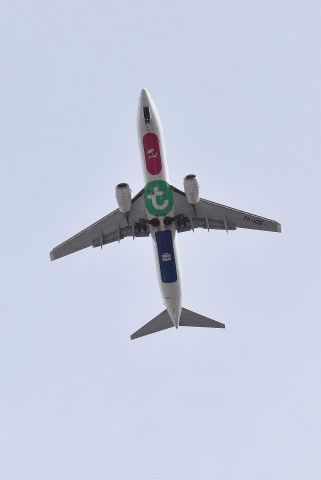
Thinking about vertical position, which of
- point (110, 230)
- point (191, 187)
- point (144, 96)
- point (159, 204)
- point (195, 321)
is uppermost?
point (144, 96)

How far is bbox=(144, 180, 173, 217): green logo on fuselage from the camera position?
5697 centimetres

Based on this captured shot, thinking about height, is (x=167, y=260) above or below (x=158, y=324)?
above

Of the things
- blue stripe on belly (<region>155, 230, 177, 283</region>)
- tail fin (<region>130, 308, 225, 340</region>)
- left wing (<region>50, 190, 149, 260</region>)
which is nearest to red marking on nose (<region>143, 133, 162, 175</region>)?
left wing (<region>50, 190, 149, 260</region>)

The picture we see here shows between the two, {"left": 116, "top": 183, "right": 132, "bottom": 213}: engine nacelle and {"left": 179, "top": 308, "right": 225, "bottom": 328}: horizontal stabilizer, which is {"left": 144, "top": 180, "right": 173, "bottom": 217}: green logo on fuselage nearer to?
{"left": 116, "top": 183, "right": 132, "bottom": 213}: engine nacelle

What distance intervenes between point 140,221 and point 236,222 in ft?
21.4

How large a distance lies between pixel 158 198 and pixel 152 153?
3.06 meters

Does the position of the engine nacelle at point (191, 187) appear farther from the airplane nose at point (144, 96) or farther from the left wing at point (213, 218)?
the airplane nose at point (144, 96)

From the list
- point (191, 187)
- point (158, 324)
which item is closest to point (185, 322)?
point (158, 324)

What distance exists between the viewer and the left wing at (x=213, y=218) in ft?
197

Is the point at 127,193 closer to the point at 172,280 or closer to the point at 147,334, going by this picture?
the point at 172,280

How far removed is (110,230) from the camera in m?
61.9

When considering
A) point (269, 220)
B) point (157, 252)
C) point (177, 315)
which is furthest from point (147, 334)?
point (269, 220)

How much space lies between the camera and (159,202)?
57.8 m

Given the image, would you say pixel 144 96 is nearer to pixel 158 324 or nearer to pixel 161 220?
pixel 161 220
